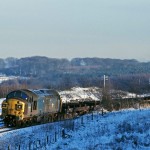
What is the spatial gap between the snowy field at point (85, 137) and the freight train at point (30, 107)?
1868mm

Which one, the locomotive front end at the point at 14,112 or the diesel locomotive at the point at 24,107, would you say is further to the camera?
the diesel locomotive at the point at 24,107

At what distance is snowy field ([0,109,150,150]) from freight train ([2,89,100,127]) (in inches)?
73.5

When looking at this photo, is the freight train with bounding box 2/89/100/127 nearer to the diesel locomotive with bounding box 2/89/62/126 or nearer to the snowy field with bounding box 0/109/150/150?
the diesel locomotive with bounding box 2/89/62/126

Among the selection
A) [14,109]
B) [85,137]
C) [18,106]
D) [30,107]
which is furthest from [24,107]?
[85,137]

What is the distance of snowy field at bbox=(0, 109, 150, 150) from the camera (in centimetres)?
2444

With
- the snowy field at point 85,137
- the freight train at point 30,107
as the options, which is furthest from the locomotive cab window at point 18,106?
the snowy field at point 85,137

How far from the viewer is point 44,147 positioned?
83.3 feet

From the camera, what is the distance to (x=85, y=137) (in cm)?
2789

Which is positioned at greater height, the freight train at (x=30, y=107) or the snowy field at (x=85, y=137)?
the freight train at (x=30, y=107)

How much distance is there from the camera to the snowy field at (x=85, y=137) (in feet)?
80.2

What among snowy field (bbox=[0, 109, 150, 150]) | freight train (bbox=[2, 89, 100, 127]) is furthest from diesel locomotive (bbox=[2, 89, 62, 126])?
snowy field (bbox=[0, 109, 150, 150])

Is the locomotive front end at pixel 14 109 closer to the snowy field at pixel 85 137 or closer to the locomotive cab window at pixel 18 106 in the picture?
the locomotive cab window at pixel 18 106

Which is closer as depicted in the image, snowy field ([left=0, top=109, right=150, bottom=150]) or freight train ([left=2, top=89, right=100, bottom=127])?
snowy field ([left=0, top=109, right=150, bottom=150])

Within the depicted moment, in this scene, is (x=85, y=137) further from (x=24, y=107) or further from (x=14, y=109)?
(x=14, y=109)
